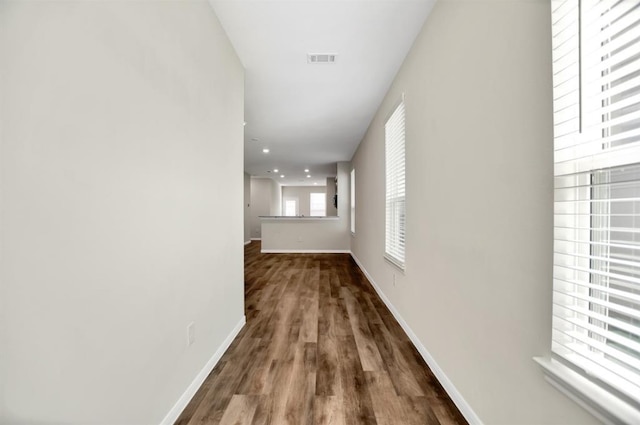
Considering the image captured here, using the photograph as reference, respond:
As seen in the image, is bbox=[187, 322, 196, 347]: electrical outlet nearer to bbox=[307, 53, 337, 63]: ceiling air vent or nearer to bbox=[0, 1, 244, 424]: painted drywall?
bbox=[0, 1, 244, 424]: painted drywall

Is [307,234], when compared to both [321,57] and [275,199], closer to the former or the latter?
[275,199]


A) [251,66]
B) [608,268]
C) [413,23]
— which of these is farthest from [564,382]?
[251,66]

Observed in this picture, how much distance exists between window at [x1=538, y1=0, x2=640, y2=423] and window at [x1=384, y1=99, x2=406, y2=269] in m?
1.72

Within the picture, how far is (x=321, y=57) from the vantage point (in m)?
2.50

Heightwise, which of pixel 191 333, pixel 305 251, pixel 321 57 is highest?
pixel 321 57

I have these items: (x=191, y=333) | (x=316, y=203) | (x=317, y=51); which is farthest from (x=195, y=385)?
(x=316, y=203)

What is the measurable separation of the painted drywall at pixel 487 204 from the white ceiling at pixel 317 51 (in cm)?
34

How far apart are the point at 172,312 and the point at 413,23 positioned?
2.50 metres

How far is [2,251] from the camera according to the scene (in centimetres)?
67

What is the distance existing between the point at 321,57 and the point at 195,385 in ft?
8.85

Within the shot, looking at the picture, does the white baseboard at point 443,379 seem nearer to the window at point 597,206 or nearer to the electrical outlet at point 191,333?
the window at point 597,206

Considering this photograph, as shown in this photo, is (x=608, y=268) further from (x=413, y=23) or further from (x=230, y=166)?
(x=230, y=166)

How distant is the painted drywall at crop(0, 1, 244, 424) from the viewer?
0.71 m

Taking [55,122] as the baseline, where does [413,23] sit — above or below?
above
